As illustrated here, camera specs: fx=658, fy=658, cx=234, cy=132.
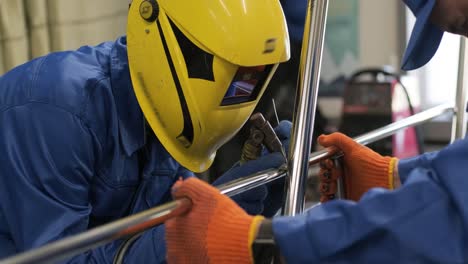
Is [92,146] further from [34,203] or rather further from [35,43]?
[35,43]

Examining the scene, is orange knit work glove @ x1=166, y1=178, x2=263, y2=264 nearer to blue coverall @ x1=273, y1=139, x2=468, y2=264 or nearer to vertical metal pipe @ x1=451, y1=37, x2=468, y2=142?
blue coverall @ x1=273, y1=139, x2=468, y2=264

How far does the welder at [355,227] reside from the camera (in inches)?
29.6

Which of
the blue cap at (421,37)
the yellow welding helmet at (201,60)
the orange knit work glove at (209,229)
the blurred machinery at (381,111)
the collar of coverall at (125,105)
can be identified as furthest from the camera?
the blurred machinery at (381,111)

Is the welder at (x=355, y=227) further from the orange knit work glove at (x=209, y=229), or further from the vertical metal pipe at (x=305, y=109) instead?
the vertical metal pipe at (x=305, y=109)

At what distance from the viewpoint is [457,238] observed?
0.75 metres

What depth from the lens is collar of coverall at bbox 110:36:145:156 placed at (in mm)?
1192

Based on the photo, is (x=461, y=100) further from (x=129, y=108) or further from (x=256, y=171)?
(x=129, y=108)

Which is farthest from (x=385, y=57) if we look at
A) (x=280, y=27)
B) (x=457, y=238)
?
(x=457, y=238)

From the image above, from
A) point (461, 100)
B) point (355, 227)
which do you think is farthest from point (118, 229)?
point (461, 100)

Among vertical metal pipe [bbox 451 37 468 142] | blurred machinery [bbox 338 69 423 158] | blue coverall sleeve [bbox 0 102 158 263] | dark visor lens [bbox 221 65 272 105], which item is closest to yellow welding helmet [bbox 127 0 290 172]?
dark visor lens [bbox 221 65 272 105]

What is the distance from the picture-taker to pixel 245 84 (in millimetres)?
1135

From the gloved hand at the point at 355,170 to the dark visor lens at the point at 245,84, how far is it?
160 millimetres

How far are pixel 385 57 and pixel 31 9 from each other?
215 cm

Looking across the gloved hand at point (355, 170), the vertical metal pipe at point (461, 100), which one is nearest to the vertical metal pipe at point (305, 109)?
the gloved hand at point (355, 170)
